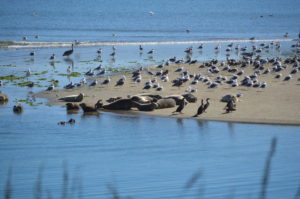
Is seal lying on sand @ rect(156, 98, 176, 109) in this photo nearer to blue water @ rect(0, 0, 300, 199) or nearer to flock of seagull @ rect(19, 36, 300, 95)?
blue water @ rect(0, 0, 300, 199)

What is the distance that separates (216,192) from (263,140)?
200 inches

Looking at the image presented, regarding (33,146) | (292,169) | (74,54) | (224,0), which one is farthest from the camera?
(224,0)

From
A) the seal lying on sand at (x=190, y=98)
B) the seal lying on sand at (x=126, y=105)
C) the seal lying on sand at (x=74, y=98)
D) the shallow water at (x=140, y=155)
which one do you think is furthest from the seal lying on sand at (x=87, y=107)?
the seal lying on sand at (x=190, y=98)

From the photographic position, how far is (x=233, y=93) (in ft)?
71.5

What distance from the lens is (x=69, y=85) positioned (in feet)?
76.9

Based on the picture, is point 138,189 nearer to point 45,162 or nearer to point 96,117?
point 45,162

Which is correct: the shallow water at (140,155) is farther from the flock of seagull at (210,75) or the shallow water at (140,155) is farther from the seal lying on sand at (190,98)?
the flock of seagull at (210,75)

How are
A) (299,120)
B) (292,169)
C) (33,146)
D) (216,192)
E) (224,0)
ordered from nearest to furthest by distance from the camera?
(216,192) < (292,169) < (33,146) < (299,120) < (224,0)

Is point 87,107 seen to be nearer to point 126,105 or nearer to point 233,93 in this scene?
point 126,105

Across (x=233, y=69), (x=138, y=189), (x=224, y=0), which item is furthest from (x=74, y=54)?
(x=224, y=0)

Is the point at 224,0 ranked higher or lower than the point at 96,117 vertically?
higher

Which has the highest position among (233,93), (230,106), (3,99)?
(233,93)

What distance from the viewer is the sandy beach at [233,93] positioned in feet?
58.2

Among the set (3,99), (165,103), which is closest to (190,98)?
(165,103)
